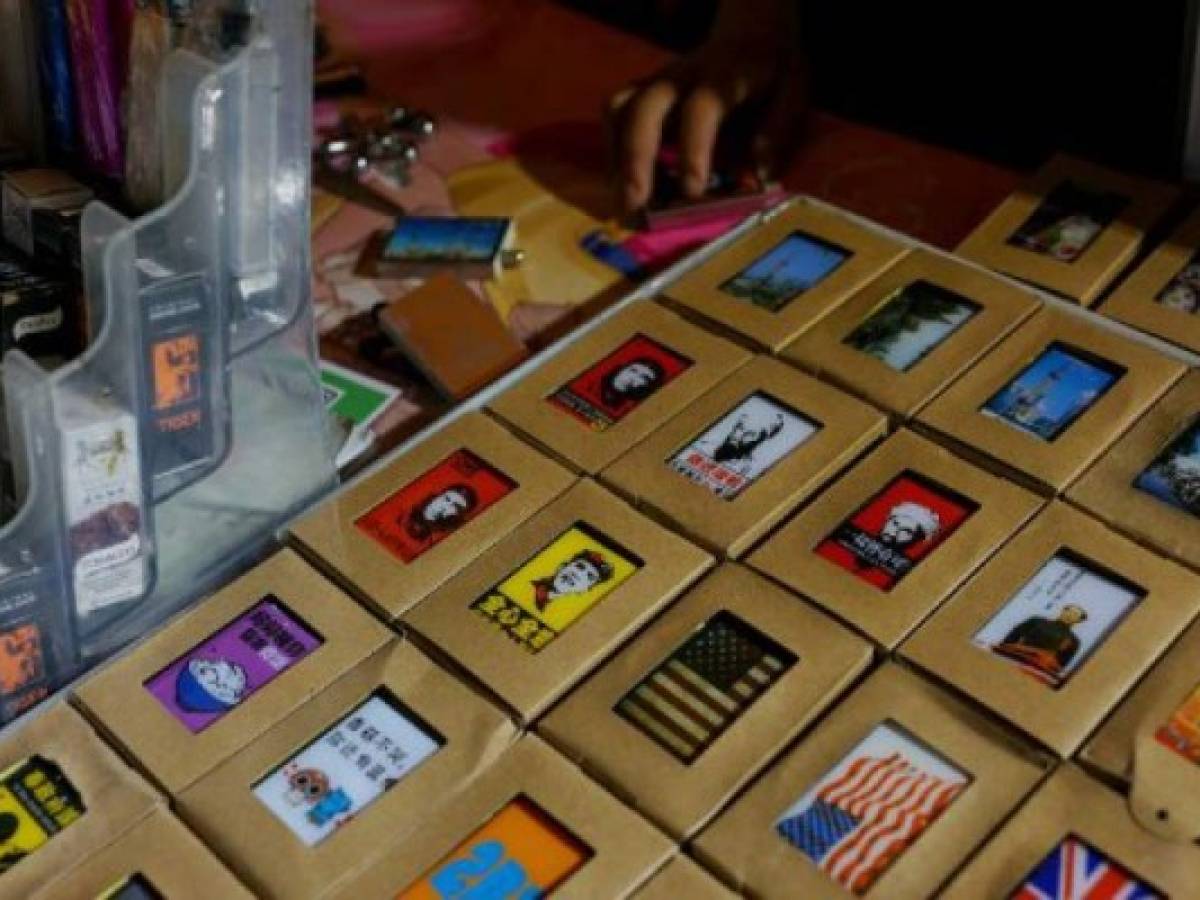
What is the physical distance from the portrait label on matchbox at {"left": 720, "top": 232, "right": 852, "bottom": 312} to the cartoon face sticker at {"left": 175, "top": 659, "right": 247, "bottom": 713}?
0.43 metres

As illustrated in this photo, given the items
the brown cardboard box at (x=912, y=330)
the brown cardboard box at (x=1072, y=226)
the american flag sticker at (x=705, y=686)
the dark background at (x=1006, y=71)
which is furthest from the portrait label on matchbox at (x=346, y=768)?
the dark background at (x=1006, y=71)

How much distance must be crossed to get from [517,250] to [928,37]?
468mm

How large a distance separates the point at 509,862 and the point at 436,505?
0.82 ft

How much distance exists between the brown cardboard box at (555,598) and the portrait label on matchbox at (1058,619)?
17 cm

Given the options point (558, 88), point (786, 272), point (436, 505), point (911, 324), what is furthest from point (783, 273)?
point (558, 88)

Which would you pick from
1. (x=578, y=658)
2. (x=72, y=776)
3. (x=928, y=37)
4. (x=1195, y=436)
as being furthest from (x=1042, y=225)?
(x=72, y=776)

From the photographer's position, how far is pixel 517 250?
1.22 m

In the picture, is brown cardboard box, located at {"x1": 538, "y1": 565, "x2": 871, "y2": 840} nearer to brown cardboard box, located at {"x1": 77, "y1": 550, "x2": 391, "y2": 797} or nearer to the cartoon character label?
brown cardboard box, located at {"x1": 77, "y1": 550, "x2": 391, "y2": 797}

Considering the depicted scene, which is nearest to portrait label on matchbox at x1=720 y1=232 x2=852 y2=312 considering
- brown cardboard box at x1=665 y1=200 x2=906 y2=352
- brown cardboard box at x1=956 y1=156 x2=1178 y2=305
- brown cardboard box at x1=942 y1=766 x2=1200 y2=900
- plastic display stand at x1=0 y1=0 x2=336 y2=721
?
brown cardboard box at x1=665 y1=200 x2=906 y2=352

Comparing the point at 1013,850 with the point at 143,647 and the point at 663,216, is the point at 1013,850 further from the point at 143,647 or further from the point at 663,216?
the point at 663,216

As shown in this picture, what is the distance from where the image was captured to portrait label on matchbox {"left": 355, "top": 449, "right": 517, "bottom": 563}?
941 mm

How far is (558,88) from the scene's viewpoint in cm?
143

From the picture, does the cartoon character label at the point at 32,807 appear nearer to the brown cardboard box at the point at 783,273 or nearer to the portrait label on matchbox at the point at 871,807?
the portrait label on matchbox at the point at 871,807

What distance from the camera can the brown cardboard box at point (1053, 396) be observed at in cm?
95
